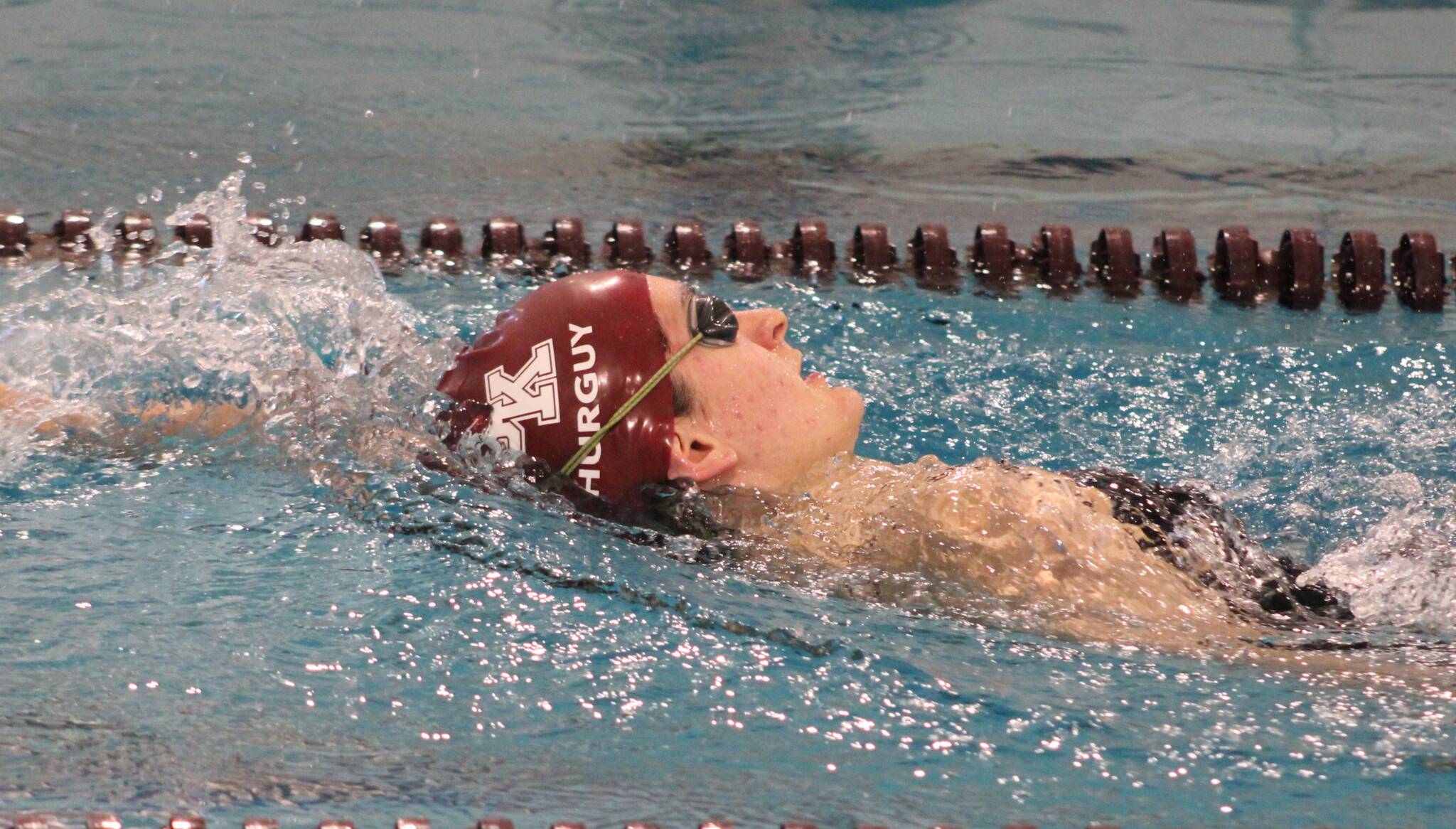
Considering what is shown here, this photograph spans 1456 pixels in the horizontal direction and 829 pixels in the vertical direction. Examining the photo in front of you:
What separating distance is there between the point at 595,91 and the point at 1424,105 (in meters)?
3.52

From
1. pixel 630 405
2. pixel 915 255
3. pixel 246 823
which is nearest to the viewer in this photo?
pixel 246 823

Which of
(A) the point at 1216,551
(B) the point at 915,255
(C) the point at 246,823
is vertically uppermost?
(B) the point at 915,255

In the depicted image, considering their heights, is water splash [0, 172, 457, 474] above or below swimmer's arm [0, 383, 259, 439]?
above

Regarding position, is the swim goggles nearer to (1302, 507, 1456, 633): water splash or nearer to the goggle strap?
the goggle strap

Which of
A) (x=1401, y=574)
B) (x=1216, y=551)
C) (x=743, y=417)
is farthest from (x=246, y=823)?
(x=1401, y=574)

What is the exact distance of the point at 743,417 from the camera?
2.41m

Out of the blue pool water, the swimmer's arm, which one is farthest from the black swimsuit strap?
the swimmer's arm

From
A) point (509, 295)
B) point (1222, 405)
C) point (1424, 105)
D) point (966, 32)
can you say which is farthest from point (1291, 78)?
point (509, 295)

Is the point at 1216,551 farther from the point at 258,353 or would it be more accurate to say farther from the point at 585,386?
the point at 258,353

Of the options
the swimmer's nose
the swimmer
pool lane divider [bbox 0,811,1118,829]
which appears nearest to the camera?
pool lane divider [bbox 0,811,1118,829]

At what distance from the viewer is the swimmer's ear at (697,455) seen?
2.36 m

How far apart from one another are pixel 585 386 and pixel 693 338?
0.64 feet

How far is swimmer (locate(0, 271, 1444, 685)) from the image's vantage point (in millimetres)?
2320

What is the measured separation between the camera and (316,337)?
3387mm
